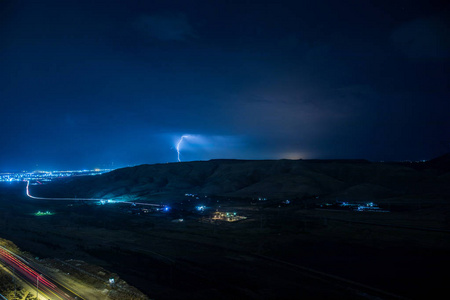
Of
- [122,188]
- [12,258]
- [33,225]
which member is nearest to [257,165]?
[122,188]

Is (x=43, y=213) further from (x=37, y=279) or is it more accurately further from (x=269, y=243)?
(x=269, y=243)

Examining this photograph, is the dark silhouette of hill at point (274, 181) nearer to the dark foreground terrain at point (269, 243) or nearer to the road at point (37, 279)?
the dark foreground terrain at point (269, 243)

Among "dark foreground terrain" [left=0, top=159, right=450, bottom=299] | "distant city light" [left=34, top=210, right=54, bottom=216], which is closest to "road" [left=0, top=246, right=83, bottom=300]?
"dark foreground terrain" [left=0, top=159, right=450, bottom=299]

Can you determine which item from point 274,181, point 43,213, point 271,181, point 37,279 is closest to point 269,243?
point 37,279

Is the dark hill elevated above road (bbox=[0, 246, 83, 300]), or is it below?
above

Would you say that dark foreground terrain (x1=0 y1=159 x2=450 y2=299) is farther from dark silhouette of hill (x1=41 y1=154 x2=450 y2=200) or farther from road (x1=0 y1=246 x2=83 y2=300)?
road (x1=0 y1=246 x2=83 y2=300)

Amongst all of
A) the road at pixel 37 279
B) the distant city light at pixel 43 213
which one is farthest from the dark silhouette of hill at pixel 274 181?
the road at pixel 37 279

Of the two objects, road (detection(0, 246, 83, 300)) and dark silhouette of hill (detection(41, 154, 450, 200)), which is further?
dark silhouette of hill (detection(41, 154, 450, 200))
